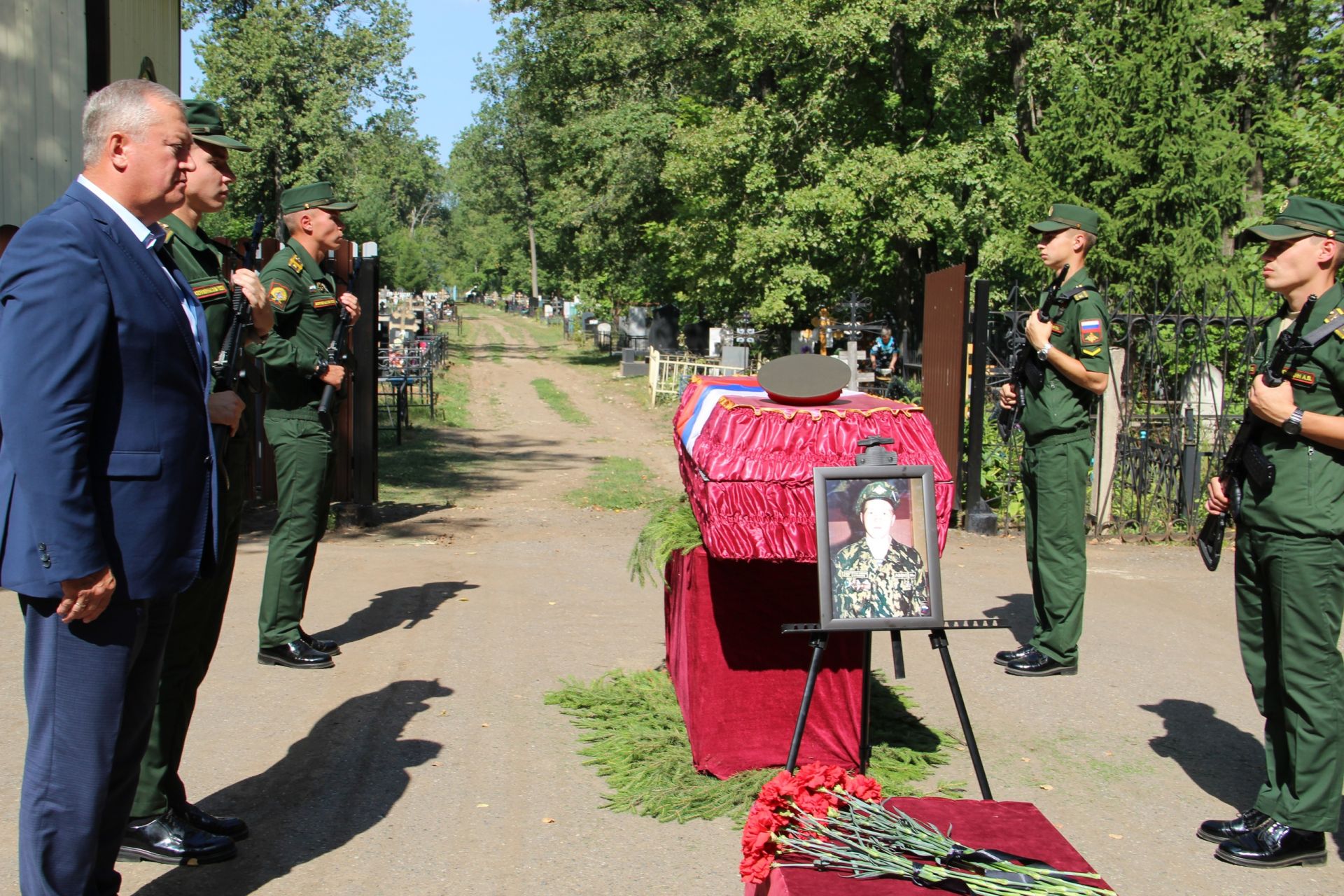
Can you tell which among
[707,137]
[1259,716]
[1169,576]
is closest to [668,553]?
[1259,716]

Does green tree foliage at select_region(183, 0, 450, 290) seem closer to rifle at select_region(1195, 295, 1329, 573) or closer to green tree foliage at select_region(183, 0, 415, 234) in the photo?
green tree foliage at select_region(183, 0, 415, 234)

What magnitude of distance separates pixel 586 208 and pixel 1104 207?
2060cm

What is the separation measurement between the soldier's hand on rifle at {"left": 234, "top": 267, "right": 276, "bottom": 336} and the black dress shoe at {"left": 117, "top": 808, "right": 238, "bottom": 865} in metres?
1.79

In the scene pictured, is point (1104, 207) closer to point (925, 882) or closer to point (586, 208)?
point (925, 882)

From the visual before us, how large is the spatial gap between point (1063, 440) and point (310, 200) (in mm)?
4270

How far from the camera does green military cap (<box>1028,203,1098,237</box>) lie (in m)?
6.34

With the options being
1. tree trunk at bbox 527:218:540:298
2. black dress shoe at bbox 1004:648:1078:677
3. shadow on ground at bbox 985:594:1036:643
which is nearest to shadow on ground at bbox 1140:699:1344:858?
black dress shoe at bbox 1004:648:1078:677

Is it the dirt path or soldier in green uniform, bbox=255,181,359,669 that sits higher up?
soldier in green uniform, bbox=255,181,359,669

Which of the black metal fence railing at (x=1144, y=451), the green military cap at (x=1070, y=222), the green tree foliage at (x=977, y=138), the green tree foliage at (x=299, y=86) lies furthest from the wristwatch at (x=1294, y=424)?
the green tree foliage at (x=299, y=86)

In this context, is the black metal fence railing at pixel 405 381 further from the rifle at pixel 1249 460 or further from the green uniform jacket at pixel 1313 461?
the green uniform jacket at pixel 1313 461

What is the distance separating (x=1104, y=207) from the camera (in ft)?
61.0

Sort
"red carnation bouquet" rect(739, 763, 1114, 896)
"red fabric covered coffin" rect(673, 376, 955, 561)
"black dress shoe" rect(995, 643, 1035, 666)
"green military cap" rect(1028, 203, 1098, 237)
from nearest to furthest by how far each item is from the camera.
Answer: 1. "red carnation bouquet" rect(739, 763, 1114, 896)
2. "red fabric covered coffin" rect(673, 376, 955, 561)
3. "green military cap" rect(1028, 203, 1098, 237)
4. "black dress shoe" rect(995, 643, 1035, 666)

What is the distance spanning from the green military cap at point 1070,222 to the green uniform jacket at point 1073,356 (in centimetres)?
26

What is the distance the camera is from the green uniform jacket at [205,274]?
4070 mm
